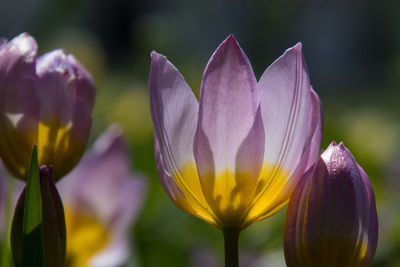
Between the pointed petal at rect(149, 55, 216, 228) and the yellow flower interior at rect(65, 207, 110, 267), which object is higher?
the pointed petal at rect(149, 55, 216, 228)

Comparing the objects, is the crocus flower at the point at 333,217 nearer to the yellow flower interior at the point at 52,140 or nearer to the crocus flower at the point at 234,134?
the crocus flower at the point at 234,134

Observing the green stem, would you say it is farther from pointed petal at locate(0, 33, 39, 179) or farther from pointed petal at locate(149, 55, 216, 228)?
pointed petal at locate(0, 33, 39, 179)

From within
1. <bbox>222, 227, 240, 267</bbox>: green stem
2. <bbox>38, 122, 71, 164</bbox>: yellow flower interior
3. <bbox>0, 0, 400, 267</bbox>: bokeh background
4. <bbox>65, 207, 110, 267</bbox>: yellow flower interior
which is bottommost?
<bbox>0, 0, 400, 267</bbox>: bokeh background

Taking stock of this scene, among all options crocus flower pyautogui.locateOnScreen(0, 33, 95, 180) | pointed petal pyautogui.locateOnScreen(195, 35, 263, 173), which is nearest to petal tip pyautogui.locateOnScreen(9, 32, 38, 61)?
crocus flower pyautogui.locateOnScreen(0, 33, 95, 180)

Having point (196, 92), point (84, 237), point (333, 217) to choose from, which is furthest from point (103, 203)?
point (196, 92)

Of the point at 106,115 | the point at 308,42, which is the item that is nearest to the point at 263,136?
the point at 106,115

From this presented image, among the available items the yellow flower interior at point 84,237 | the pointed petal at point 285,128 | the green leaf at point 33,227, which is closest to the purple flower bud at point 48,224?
the green leaf at point 33,227

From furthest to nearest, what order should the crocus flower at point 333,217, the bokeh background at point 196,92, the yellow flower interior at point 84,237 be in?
1. the bokeh background at point 196,92
2. the yellow flower interior at point 84,237
3. the crocus flower at point 333,217
